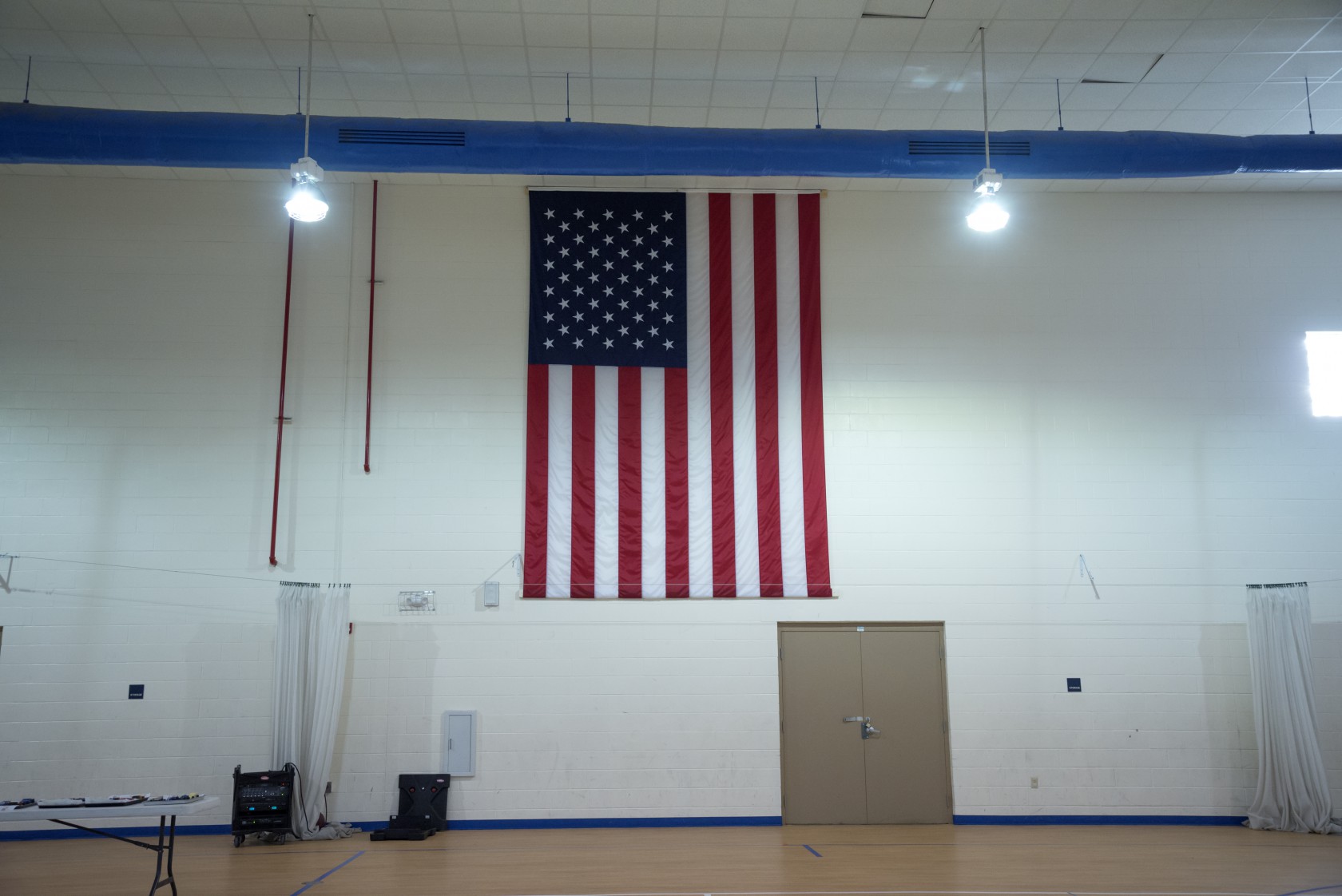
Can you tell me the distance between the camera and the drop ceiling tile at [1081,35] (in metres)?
8.52

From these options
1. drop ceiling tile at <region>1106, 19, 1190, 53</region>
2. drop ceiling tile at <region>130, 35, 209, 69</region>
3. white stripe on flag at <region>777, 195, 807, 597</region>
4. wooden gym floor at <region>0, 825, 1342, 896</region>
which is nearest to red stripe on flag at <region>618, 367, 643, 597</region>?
white stripe on flag at <region>777, 195, 807, 597</region>

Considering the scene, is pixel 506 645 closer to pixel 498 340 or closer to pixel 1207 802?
pixel 498 340

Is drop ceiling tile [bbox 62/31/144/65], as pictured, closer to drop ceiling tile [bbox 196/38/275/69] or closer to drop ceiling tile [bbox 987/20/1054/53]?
drop ceiling tile [bbox 196/38/275/69]

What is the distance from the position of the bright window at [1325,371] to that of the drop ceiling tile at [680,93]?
7838 millimetres

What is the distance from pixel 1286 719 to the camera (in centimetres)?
1039

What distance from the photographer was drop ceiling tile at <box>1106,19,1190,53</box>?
27.9 ft

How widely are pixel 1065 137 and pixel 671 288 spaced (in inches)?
177

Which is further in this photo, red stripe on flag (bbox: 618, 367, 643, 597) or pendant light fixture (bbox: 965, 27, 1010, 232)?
red stripe on flag (bbox: 618, 367, 643, 597)

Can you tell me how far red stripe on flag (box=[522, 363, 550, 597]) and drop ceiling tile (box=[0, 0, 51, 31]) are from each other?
5498mm

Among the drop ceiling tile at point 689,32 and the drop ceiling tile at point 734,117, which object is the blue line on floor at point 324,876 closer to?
the drop ceiling tile at point 689,32

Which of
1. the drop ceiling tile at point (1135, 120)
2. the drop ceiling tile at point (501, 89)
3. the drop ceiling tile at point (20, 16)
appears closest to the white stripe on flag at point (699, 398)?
the drop ceiling tile at point (501, 89)

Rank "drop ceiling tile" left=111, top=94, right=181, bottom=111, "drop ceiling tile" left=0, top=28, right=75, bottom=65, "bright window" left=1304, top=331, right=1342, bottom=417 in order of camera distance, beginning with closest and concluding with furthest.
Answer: "drop ceiling tile" left=0, top=28, right=75, bottom=65
"drop ceiling tile" left=111, top=94, right=181, bottom=111
"bright window" left=1304, top=331, right=1342, bottom=417

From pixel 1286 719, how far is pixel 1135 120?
646 centimetres

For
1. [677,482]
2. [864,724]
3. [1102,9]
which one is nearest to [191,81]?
[677,482]
